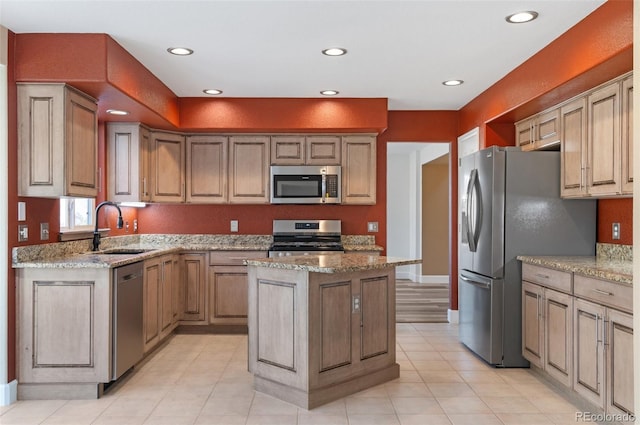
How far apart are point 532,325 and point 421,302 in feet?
10.7

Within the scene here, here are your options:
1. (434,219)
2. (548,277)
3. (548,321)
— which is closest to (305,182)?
(548,277)

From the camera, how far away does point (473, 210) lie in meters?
4.34

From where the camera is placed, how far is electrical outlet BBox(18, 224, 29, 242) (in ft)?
11.1

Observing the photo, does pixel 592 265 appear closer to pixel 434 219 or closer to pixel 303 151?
pixel 303 151

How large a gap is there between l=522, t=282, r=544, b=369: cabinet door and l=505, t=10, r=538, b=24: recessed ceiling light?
1.86 meters

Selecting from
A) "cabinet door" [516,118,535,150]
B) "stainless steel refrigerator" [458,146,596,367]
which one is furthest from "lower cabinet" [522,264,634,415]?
"cabinet door" [516,118,535,150]

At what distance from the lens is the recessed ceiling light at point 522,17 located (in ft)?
9.84

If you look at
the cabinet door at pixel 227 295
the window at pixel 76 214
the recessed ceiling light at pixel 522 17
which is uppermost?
the recessed ceiling light at pixel 522 17

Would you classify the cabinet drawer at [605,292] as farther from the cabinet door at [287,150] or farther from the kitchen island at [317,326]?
the cabinet door at [287,150]

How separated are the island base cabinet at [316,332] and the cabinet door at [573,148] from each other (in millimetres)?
1544

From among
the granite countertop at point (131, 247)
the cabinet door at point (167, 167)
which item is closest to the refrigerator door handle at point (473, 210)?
the granite countertop at point (131, 247)

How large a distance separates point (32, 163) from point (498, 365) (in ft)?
12.4

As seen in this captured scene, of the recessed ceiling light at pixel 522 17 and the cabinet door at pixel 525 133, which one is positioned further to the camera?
the cabinet door at pixel 525 133

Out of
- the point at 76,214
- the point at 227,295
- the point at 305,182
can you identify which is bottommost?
the point at 227,295
